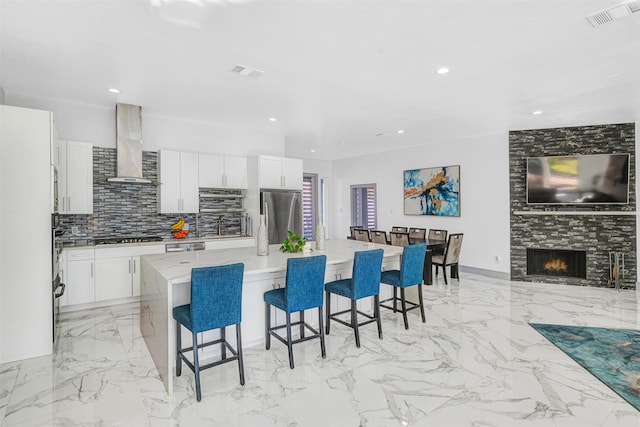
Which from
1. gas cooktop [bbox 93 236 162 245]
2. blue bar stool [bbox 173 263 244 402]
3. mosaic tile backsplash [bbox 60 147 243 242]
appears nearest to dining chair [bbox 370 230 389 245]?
mosaic tile backsplash [bbox 60 147 243 242]

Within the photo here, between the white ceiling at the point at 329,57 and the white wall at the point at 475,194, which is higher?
the white ceiling at the point at 329,57

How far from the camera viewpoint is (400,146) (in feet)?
27.0

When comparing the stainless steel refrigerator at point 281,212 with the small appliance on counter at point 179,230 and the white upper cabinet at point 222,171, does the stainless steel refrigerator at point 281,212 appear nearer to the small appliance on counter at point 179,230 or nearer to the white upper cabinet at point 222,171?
the white upper cabinet at point 222,171

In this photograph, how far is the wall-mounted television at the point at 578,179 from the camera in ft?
19.2

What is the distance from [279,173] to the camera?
20.2 ft

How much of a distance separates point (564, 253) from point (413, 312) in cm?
379

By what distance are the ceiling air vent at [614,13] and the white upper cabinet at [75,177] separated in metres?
5.64

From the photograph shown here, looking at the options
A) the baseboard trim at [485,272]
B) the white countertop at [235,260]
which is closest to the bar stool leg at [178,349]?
the white countertop at [235,260]

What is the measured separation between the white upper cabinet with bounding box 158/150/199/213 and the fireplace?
6.09 m

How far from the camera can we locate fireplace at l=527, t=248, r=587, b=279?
20.5ft

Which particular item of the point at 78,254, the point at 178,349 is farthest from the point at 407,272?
the point at 78,254

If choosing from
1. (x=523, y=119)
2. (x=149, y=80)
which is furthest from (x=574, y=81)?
(x=149, y=80)

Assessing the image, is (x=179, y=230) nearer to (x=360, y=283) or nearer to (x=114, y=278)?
(x=114, y=278)

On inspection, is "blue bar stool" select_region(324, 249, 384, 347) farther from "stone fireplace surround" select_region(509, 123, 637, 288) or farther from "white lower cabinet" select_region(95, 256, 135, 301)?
"stone fireplace surround" select_region(509, 123, 637, 288)
